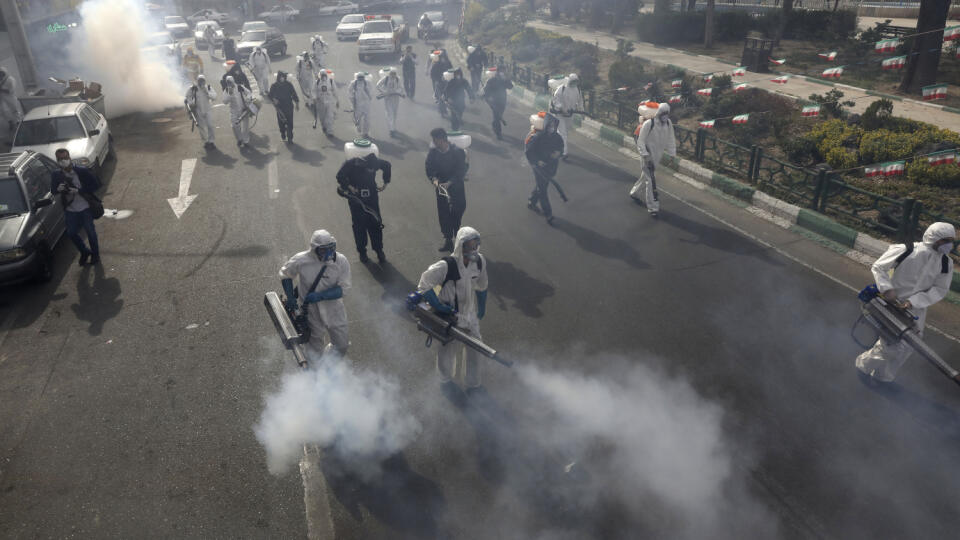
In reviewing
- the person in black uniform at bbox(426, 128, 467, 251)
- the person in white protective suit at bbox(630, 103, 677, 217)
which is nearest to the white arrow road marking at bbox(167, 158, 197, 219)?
the person in black uniform at bbox(426, 128, 467, 251)

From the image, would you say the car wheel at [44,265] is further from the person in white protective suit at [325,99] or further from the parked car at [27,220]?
the person in white protective suit at [325,99]

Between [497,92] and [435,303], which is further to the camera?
[497,92]

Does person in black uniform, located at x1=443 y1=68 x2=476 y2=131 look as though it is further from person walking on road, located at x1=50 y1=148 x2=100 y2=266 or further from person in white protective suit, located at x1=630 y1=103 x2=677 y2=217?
person walking on road, located at x1=50 y1=148 x2=100 y2=266

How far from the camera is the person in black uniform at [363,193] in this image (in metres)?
8.84

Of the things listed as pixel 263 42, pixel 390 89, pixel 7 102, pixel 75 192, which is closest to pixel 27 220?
pixel 75 192

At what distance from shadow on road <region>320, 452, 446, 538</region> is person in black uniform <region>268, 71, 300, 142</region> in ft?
36.8

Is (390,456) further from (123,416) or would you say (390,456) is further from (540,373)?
(123,416)

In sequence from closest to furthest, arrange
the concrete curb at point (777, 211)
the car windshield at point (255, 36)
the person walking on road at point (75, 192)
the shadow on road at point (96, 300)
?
the shadow on road at point (96, 300), the person walking on road at point (75, 192), the concrete curb at point (777, 211), the car windshield at point (255, 36)

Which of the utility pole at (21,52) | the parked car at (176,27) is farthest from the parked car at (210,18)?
the utility pole at (21,52)

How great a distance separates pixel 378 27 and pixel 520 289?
2515 centimetres

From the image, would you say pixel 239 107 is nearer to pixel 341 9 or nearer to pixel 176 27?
pixel 176 27

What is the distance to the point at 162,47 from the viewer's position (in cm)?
3141

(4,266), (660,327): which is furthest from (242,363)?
(660,327)

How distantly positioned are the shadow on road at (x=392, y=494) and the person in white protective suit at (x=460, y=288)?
1.17 meters
